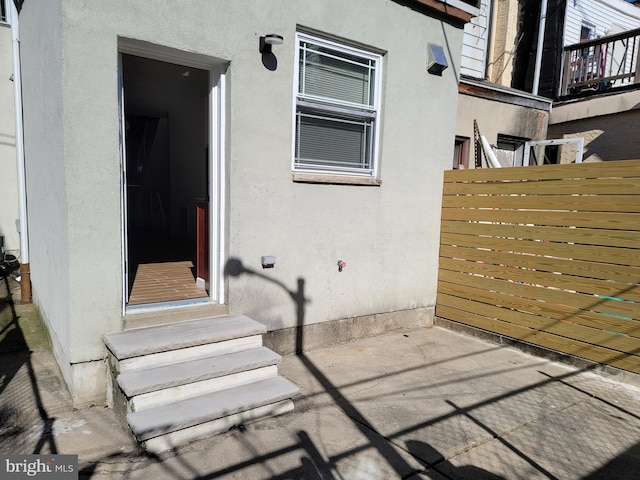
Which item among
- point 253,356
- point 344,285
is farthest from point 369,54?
point 253,356

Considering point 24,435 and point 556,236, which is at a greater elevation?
point 556,236

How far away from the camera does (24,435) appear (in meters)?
2.81

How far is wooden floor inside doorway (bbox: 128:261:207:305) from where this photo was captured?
393 cm

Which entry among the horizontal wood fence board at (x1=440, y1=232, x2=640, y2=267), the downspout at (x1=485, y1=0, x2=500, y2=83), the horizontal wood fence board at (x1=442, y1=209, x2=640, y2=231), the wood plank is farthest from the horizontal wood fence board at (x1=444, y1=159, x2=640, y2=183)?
the downspout at (x1=485, y1=0, x2=500, y2=83)

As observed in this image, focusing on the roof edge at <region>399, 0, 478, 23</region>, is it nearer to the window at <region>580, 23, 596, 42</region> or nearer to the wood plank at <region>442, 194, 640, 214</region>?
the wood plank at <region>442, 194, 640, 214</region>

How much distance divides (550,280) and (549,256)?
0.25 m

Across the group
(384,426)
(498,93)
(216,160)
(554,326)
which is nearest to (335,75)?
(216,160)

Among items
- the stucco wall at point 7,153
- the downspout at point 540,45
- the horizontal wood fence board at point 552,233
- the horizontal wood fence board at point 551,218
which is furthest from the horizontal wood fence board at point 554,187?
the stucco wall at point 7,153

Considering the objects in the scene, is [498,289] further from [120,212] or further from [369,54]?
[120,212]

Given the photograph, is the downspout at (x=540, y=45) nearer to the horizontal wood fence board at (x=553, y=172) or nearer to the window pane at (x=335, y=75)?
the horizontal wood fence board at (x=553, y=172)

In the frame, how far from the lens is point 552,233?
4.41m

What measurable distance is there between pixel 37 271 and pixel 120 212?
8.09 ft

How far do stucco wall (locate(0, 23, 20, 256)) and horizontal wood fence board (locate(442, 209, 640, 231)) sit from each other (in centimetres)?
664

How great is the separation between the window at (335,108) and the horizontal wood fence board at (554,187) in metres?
1.29
